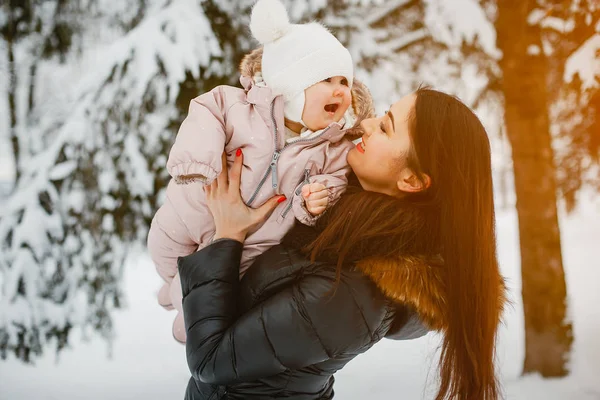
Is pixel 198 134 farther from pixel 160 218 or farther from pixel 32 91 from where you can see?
pixel 32 91

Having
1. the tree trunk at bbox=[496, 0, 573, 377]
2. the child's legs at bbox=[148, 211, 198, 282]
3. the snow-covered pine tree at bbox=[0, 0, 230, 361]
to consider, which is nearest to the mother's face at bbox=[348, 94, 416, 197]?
the child's legs at bbox=[148, 211, 198, 282]

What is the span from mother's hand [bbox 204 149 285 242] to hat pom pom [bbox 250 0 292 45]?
0.36 m

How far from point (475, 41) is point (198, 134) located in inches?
134

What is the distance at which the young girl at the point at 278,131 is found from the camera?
141 cm

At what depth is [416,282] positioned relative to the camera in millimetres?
1283

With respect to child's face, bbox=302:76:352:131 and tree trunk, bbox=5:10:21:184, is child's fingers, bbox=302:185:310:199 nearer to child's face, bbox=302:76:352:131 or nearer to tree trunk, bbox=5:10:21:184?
child's face, bbox=302:76:352:131

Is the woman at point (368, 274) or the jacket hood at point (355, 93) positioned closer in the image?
the woman at point (368, 274)

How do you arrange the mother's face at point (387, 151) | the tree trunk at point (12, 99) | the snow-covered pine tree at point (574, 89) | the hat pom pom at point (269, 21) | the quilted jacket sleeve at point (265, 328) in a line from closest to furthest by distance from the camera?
the quilted jacket sleeve at point (265, 328) < the mother's face at point (387, 151) < the hat pom pom at point (269, 21) < the snow-covered pine tree at point (574, 89) < the tree trunk at point (12, 99)

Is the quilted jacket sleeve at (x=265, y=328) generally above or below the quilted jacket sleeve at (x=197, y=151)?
below

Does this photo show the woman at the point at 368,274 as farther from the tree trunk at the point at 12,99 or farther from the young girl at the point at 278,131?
the tree trunk at the point at 12,99

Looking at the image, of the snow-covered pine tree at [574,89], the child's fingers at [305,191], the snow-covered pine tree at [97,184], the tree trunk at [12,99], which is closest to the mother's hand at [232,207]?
the child's fingers at [305,191]

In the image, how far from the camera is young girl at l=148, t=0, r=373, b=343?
141 centimetres

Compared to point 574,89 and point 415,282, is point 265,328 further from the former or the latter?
point 574,89

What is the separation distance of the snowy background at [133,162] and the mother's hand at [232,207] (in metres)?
1.98
